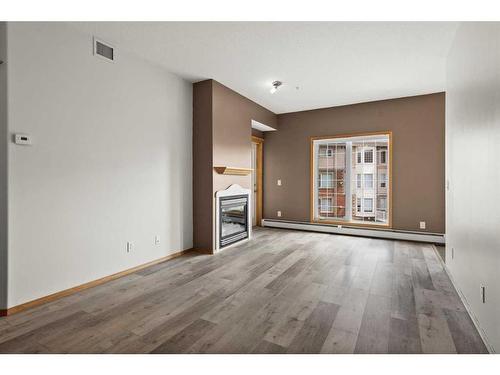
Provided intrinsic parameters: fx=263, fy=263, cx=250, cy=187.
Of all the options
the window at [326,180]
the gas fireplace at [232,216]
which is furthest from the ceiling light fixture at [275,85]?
the window at [326,180]

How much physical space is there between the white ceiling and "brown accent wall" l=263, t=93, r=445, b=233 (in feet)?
1.53

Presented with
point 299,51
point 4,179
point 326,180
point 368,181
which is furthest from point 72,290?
point 368,181

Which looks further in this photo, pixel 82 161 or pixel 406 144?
pixel 406 144

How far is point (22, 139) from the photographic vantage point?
2.25m

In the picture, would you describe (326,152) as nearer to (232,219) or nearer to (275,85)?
(275,85)

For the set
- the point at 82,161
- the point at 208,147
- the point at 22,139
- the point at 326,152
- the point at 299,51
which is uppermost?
the point at 299,51

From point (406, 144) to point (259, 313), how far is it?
4332mm

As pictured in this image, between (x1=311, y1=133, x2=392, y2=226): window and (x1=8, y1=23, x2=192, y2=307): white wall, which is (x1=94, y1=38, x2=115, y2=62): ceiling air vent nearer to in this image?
(x1=8, y1=23, x2=192, y2=307): white wall

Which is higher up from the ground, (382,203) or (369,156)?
(369,156)

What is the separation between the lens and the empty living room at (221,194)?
5.83ft

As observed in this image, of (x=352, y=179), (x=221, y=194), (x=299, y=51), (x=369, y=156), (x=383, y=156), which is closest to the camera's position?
(x=299, y=51)

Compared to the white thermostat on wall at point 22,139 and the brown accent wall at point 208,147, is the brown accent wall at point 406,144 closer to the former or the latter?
the brown accent wall at point 208,147
